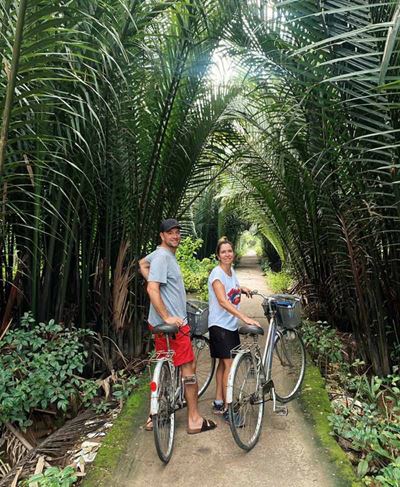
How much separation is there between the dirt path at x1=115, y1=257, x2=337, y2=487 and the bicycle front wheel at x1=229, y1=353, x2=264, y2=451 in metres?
0.10

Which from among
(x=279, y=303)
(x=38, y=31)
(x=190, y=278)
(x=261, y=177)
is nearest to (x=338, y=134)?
(x=279, y=303)

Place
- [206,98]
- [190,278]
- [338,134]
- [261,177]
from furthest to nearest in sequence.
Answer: [190,278]
[261,177]
[206,98]
[338,134]

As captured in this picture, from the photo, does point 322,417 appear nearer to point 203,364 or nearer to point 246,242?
point 203,364

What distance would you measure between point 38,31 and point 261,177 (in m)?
3.99

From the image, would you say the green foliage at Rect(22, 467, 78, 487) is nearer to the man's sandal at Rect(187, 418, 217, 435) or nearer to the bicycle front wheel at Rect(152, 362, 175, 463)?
the bicycle front wheel at Rect(152, 362, 175, 463)

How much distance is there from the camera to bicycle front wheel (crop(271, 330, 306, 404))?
337cm

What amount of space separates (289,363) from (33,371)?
2.15 meters

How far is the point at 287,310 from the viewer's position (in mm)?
3043

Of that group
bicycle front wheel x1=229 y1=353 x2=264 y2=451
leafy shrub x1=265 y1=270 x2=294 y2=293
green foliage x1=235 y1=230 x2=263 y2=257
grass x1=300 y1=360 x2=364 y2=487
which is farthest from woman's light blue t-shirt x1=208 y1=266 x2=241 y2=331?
green foliage x1=235 y1=230 x2=263 y2=257

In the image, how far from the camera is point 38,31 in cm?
177

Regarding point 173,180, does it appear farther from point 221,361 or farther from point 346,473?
point 346,473

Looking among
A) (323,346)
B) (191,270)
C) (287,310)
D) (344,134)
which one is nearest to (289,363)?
(323,346)

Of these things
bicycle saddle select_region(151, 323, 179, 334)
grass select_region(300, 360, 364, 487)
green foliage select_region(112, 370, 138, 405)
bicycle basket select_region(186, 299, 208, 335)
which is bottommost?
grass select_region(300, 360, 364, 487)

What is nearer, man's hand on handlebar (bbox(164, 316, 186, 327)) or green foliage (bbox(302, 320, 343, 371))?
man's hand on handlebar (bbox(164, 316, 186, 327))
